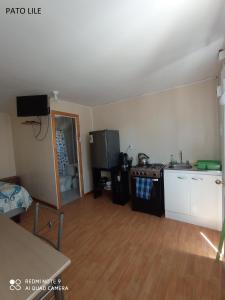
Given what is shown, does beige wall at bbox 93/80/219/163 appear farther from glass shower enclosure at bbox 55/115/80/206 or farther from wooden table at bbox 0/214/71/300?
wooden table at bbox 0/214/71/300

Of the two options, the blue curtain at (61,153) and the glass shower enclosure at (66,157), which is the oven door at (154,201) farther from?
the blue curtain at (61,153)

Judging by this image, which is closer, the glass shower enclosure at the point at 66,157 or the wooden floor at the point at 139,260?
the wooden floor at the point at 139,260

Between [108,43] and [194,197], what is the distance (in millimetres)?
2278

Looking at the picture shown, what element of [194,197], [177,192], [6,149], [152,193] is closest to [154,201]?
[152,193]

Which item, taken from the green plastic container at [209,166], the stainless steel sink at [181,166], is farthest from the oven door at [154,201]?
the green plastic container at [209,166]

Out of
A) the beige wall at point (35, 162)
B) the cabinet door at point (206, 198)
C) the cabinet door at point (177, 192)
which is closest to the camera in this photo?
the cabinet door at point (206, 198)

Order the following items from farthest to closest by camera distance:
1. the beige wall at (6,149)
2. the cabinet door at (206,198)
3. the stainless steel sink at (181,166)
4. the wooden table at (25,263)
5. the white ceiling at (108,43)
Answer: the beige wall at (6,149) < the stainless steel sink at (181,166) < the cabinet door at (206,198) < the white ceiling at (108,43) < the wooden table at (25,263)

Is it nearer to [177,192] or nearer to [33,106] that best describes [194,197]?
[177,192]

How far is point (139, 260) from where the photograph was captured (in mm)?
1800

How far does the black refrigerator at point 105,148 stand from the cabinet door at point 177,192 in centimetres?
122

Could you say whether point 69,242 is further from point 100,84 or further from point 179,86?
point 179,86

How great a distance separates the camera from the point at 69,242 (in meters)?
2.18

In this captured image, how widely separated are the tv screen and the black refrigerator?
3.79 ft

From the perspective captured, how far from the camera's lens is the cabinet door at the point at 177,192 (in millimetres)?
2459
